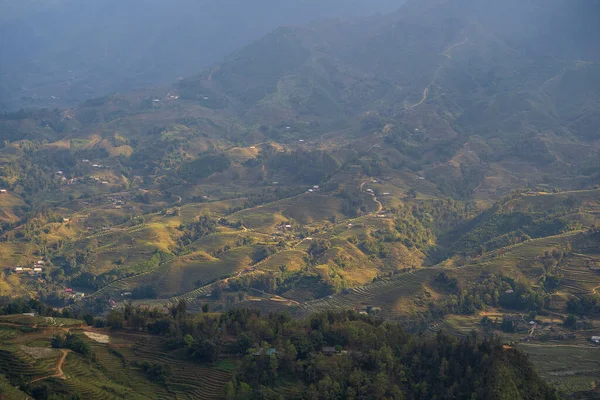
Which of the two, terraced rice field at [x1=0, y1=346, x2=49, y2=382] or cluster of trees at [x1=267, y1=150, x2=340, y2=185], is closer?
terraced rice field at [x1=0, y1=346, x2=49, y2=382]

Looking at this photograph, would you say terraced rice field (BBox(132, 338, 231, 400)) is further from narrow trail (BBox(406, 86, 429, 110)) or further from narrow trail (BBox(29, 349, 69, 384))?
narrow trail (BBox(406, 86, 429, 110))

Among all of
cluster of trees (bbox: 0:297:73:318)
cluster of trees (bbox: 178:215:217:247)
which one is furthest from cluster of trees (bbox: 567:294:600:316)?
cluster of trees (bbox: 178:215:217:247)

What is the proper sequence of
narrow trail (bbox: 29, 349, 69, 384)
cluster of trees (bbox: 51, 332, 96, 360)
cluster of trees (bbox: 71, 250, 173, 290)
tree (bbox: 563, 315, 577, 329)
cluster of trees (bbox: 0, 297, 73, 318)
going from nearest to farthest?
narrow trail (bbox: 29, 349, 69, 384), cluster of trees (bbox: 51, 332, 96, 360), cluster of trees (bbox: 0, 297, 73, 318), tree (bbox: 563, 315, 577, 329), cluster of trees (bbox: 71, 250, 173, 290)

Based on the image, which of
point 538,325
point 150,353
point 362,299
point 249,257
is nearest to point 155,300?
point 249,257

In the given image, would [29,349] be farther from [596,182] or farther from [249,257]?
[596,182]

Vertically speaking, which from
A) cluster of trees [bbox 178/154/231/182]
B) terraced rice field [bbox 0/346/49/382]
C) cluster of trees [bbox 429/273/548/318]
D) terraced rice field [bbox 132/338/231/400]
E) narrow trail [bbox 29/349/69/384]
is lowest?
cluster of trees [bbox 429/273/548/318]

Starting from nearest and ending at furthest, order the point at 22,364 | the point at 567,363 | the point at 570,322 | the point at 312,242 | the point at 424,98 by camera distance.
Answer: the point at 22,364 < the point at 567,363 < the point at 570,322 < the point at 312,242 < the point at 424,98

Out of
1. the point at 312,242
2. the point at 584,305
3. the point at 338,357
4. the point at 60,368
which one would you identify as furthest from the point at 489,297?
the point at 60,368

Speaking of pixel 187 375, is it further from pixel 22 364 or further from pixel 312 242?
pixel 312 242
